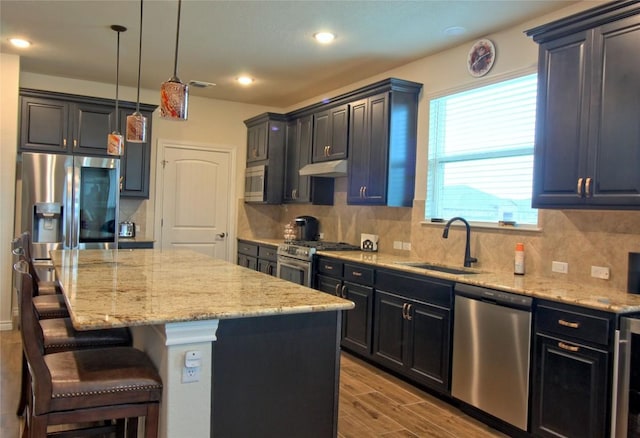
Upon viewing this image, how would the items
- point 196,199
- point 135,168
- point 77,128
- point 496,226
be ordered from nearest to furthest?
point 496,226 → point 77,128 → point 135,168 → point 196,199

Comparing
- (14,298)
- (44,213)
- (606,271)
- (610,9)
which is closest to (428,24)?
(610,9)

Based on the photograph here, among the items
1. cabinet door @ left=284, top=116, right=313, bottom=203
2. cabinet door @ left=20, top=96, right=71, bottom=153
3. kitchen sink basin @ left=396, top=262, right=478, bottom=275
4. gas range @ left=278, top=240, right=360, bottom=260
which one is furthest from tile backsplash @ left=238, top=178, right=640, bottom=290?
cabinet door @ left=20, top=96, right=71, bottom=153

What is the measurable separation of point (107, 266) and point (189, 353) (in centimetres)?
149

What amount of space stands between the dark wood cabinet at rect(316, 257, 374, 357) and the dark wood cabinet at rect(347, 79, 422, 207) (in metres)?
0.69

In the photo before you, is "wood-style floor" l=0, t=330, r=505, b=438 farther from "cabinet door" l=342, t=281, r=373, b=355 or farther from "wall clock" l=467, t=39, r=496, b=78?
Result: "wall clock" l=467, t=39, r=496, b=78

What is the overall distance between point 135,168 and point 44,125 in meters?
1.00

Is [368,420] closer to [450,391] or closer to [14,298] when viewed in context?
[450,391]

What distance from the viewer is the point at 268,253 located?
18.7 ft

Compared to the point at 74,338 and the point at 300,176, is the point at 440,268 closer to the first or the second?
the point at 300,176

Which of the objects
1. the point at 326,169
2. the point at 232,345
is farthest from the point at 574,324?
the point at 326,169

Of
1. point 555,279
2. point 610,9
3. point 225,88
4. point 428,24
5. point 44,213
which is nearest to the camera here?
point 610,9

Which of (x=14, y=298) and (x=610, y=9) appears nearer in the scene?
(x=610, y=9)

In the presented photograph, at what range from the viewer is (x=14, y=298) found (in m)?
5.02

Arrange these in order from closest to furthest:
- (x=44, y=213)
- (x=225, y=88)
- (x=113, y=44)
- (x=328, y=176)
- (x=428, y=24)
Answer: (x=428, y=24), (x=113, y=44), (x=44, y=213), (x=328, y=176), (x=225, y=88)
